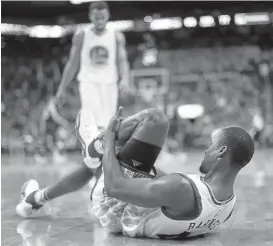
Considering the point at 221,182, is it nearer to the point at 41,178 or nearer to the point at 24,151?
the point at 41,178

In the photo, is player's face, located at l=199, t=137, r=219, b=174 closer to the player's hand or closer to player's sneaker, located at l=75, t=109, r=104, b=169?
the player's hand

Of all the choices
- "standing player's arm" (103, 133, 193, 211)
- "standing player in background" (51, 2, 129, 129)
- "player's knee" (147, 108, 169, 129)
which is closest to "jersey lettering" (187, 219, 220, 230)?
"standing player's arm" (103, 133, 193, 211)

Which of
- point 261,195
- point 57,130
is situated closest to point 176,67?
point 57,130

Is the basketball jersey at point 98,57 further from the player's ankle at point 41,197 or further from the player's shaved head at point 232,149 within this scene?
the player's shaved head at point 232,149

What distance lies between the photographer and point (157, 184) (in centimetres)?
203

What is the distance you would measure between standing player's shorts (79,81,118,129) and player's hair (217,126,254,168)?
1.44m

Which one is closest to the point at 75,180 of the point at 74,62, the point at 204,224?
the point at 204,224

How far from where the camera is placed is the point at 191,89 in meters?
14.2

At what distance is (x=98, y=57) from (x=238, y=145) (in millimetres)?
1673

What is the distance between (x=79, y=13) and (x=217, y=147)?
516 inches

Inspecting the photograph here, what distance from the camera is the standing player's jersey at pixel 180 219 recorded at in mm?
2084

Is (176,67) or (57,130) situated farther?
(176,67)

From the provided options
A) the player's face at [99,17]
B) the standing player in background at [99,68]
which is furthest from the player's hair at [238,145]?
the player's face at [99,17]

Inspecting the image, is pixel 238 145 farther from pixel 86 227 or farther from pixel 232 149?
pixel 86 227
